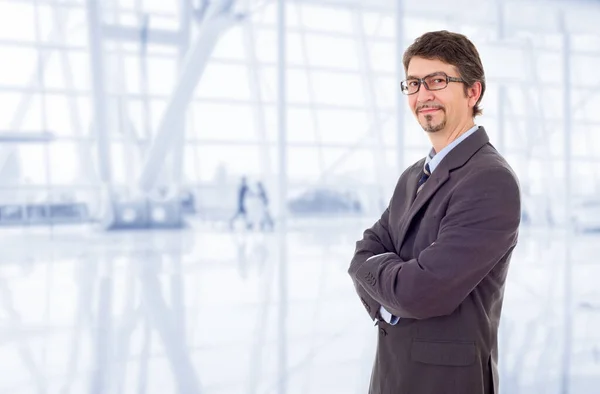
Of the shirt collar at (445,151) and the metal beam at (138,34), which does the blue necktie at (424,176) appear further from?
the metal beam at (138,34)

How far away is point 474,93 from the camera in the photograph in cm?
162

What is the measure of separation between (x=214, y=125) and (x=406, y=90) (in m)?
18.3

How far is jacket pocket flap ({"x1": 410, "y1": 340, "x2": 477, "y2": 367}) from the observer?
1473mm

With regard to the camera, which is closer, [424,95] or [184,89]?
[424,95]

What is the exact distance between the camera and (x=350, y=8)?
22328 mm

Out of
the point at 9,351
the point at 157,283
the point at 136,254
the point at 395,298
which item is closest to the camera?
the point at 395,298

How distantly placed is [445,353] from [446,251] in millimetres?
269

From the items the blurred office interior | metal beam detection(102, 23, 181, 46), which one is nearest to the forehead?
the blurred office interior

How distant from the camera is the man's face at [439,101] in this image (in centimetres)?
156

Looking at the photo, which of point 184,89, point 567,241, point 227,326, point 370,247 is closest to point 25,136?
point 184,89

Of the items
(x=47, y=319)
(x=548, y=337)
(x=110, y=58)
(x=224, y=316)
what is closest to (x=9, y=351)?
(x=47, y=319)

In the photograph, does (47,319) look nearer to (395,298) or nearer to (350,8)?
(395,298)

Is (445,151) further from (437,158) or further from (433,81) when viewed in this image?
(433,81)

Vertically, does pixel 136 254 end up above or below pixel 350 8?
below
